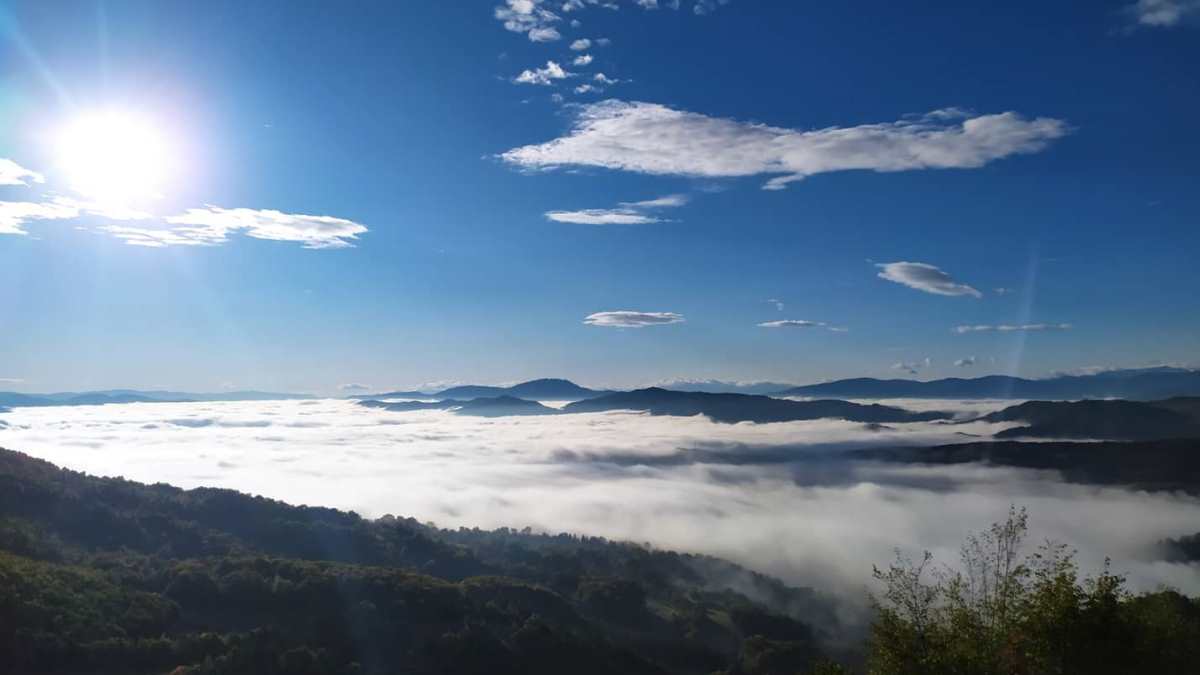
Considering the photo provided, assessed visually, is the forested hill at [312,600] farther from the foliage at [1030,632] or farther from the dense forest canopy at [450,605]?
the foliage at [1030,632]

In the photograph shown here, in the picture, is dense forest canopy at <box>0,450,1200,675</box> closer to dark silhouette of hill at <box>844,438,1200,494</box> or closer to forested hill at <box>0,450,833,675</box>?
forested hill at <box>0,450,833,675</box>

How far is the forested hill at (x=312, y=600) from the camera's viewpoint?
76875 millimetres

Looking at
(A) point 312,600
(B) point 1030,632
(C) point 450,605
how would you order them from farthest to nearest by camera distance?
1. (C) point 450,605
2. (A) point 312,600
3. (B) point 1030,632

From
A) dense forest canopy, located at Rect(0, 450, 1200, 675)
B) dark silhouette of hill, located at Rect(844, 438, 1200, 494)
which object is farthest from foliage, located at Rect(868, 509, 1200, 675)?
dark silhouette of hill, located at Rect(844, 438, 1200, 494)

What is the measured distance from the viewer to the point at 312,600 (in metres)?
100

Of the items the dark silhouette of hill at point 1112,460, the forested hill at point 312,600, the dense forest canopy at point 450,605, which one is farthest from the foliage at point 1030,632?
the dark silhouette of hill at point 1112,460

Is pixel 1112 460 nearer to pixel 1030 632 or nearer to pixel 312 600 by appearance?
pixel 312 600

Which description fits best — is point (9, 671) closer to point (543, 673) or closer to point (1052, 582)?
point (543, 673)

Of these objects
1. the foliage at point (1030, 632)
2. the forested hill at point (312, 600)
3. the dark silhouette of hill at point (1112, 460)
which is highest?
the foliage at point (1030, 632)

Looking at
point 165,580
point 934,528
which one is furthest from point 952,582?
point 934,528

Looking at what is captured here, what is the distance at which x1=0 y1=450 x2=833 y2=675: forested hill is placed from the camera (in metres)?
76.9

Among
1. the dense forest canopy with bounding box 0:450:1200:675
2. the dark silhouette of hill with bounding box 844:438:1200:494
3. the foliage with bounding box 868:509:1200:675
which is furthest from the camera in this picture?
the dark silhouette of hill with bounding box 844:438:1200:494

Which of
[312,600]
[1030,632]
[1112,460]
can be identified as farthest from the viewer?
[1112,460]

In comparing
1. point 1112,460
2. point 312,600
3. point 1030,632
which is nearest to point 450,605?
point 312,600
